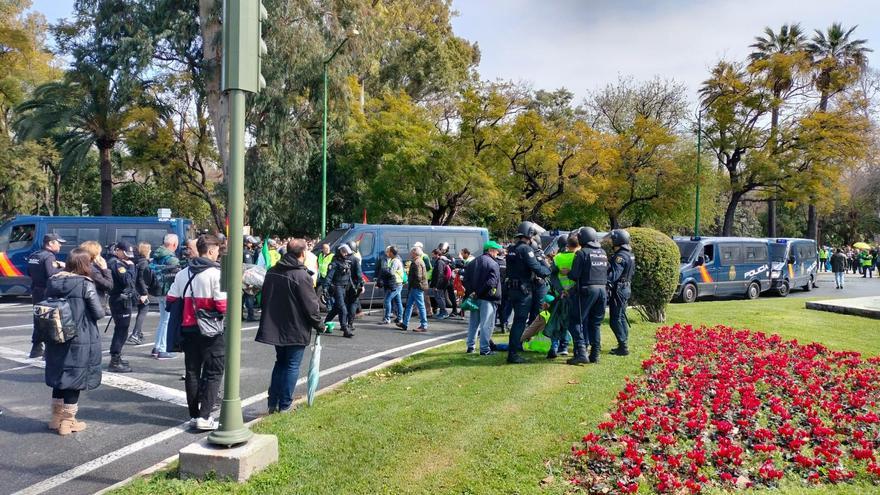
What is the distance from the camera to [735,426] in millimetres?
5590

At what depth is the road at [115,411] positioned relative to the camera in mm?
4980

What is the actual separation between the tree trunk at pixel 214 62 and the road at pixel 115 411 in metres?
14.2

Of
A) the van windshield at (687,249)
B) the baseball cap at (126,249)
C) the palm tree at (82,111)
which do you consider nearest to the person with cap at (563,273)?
the baseball cap at (126,249)

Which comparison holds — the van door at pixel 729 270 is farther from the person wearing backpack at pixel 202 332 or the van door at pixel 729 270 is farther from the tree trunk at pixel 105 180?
the tree trunk at pixel 105 180

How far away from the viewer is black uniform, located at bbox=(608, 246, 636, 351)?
8414 mm

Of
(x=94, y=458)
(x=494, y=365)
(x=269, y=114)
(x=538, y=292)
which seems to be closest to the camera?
(x=94, y=458)

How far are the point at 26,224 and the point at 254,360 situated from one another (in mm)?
12144

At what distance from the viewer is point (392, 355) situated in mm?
9727

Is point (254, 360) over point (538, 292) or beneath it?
beneath

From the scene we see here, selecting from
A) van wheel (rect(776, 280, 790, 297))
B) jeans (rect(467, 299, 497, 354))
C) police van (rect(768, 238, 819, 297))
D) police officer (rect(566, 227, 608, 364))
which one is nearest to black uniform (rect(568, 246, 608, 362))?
police officer (rect(566, 227, 608, 364))

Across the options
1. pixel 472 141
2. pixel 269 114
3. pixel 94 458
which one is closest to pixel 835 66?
pixel 472 141

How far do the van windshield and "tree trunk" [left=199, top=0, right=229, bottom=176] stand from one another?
620 inches

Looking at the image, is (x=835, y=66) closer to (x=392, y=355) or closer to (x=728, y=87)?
(x=728, y=87)

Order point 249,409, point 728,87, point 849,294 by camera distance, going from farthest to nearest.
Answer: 1. point 728,87
2. point 849,294
3. point 249,409
